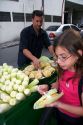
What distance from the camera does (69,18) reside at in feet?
132

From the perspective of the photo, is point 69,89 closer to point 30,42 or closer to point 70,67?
point 70,67

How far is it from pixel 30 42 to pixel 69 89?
83.3 inches

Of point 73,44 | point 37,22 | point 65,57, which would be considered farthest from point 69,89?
point 37,22

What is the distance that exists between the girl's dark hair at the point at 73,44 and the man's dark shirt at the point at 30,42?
1.92 meters

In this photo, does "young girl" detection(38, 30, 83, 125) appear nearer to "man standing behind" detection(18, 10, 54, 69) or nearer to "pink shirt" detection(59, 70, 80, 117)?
"pink shirt" detection(59, 70, 80, 117)

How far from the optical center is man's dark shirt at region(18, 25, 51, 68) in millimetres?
4168

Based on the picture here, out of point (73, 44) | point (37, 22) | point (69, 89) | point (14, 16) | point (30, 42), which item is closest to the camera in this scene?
point (73, 44)

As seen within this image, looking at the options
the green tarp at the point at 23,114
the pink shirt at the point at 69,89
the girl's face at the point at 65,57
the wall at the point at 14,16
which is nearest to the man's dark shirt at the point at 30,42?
the green tarp at the point at 23,114

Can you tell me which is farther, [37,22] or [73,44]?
[37,22]

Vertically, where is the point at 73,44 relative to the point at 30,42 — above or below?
above

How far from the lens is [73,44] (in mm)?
2166

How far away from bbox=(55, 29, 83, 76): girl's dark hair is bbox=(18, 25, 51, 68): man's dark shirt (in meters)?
1.92

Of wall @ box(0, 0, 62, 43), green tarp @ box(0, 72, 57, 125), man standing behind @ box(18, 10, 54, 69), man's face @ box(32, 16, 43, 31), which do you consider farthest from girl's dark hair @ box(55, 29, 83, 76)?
wall @ box(0, 0, 62, 43)

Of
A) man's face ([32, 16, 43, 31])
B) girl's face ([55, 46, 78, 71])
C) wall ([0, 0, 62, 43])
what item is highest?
man's face ([32, 16, 43, 31])
